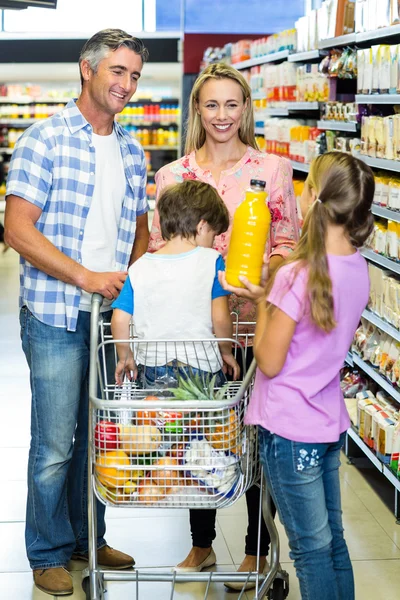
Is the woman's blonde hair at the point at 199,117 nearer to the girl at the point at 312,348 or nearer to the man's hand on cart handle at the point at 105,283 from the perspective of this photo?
the man's hand on cart handle at the point at 105,283

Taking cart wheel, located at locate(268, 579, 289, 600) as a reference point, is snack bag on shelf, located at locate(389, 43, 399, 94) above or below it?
above

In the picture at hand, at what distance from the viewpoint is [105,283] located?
2.76m

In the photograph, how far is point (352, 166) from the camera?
220cm

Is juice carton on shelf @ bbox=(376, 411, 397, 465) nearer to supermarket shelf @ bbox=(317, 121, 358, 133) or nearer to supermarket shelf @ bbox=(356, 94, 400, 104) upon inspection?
supermarket shelf @ bbox=(356, 94, 400, 104)

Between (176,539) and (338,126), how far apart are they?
96.7 inches

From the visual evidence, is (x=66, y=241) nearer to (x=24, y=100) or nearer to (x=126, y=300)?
(x=126, y=300)

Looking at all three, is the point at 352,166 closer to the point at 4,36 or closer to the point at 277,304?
the point at 277,304

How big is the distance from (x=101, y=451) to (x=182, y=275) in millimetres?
522

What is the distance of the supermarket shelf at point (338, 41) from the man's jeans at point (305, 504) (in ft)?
9.76

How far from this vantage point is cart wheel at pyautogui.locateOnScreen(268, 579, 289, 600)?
2.91m

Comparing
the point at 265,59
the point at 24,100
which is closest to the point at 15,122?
the point at 24,100

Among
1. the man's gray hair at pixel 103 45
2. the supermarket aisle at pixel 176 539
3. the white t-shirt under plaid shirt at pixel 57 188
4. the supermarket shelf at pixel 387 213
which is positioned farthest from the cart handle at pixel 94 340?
the supermarket shelf at pixel 387 213

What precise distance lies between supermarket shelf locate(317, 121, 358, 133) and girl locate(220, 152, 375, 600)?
2.48 meters

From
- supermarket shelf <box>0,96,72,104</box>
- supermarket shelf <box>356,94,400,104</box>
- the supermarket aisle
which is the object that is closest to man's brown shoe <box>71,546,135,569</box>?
the supermarket aisle
